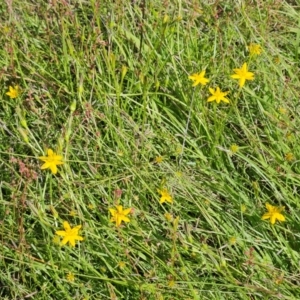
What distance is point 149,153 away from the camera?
187 cm

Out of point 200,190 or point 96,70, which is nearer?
point 200,190

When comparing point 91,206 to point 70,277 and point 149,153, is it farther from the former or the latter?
point 149,153

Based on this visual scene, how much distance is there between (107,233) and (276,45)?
1.08 m

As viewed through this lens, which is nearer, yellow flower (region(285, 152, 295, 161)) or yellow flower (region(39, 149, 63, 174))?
yellow flower (region(39, 149, 63, 174))

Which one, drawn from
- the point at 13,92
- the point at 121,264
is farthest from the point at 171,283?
the point at 13,92

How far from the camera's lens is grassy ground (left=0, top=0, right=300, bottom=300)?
5.29ft

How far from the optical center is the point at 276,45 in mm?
2262

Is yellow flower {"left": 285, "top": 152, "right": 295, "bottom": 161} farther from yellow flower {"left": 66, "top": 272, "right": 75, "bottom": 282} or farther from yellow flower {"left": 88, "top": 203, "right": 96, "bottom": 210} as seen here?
yellow flower {"left": 66, "top": 272, "right": 75, "bottom": 282}

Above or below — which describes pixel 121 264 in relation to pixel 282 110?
below

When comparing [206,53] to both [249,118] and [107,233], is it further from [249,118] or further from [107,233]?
[107,233]

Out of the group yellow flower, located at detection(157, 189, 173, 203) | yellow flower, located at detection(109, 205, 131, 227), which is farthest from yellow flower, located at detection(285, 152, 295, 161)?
yellow flower, located at detection(109, 205, 131, 227)

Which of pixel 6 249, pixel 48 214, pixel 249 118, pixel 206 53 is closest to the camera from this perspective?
pixel 6 249

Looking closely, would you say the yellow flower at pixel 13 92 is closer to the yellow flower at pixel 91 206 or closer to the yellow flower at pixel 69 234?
the yellow flower at pixel 91 206

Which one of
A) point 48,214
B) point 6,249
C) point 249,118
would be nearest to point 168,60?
point 249,118
